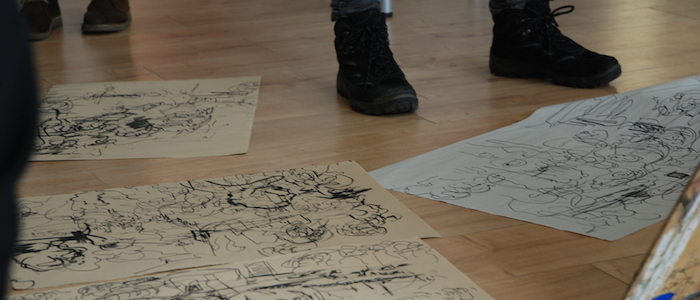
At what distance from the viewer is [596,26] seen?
1.98m

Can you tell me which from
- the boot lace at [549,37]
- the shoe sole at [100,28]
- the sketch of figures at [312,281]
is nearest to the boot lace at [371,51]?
the boot lace at [549,37]

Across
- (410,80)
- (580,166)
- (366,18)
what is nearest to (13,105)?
(580,166)

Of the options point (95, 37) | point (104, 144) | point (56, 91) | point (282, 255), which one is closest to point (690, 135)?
point (282, 255)

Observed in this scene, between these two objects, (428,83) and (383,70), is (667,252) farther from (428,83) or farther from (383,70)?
(428,83)

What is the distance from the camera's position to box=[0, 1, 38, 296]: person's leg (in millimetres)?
197

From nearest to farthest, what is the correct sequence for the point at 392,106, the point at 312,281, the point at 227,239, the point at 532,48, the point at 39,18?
the point at 312,281
the point at 227,239
the point at 392,106
the point at 532,48
the point at 39,18

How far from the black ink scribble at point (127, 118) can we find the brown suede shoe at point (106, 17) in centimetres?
65

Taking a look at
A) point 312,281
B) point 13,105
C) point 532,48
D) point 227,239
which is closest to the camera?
point 13,105

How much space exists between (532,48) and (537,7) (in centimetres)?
11

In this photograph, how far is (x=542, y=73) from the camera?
145 centimetres

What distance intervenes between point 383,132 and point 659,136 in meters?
0.45

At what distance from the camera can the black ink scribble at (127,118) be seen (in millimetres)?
1151

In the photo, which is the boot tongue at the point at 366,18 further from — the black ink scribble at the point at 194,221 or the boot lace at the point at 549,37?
the black ink scribble at the point at 194,221

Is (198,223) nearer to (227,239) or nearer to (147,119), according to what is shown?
(227,239)
